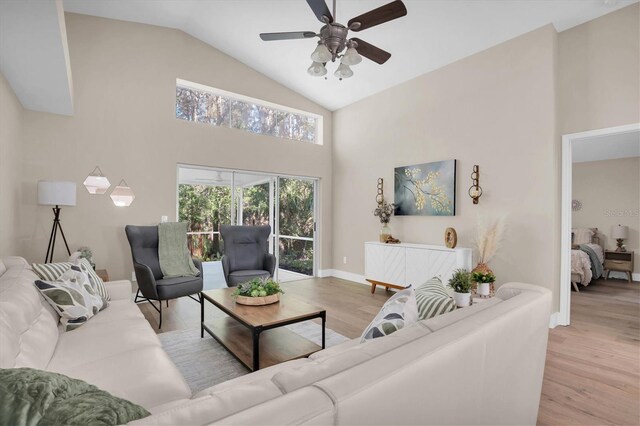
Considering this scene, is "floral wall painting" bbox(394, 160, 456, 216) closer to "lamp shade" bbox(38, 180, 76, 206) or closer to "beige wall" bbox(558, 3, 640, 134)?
"beige wall" bbox(558, 3, 640, 134)

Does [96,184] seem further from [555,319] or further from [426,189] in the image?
[555,319]

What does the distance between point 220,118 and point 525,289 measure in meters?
4.89

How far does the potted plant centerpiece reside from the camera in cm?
273

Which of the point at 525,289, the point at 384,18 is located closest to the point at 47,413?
the point at 525,289

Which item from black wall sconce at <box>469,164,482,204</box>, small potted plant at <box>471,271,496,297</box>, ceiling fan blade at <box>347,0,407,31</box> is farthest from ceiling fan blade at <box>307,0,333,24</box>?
black wall sconce at <box>469,164,482,204</box>

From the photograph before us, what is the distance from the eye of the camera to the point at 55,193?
3.36 metres

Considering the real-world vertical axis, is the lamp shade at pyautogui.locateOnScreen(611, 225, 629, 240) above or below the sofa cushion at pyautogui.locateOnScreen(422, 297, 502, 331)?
above

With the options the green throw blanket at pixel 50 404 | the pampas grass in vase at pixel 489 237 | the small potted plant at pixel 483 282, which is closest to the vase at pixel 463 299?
the small potted plant at pixel 483 282

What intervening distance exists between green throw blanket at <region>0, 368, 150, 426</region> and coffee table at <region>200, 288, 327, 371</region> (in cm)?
161

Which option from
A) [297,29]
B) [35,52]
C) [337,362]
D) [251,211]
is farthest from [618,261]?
[35,52]

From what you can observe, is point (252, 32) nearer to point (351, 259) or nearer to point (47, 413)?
point (351, 259)

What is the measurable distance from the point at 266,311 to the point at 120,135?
3422 millimetres

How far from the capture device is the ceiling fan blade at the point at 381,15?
7.84 ft

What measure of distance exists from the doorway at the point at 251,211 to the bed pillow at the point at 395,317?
4.28 metres
